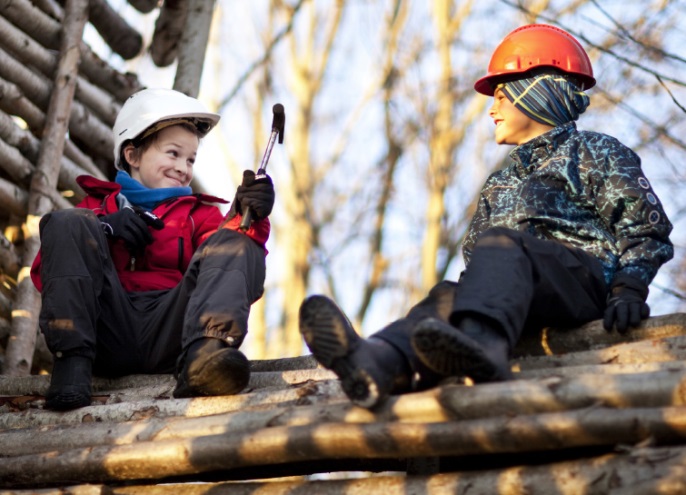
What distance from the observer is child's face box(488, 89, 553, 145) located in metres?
4.62

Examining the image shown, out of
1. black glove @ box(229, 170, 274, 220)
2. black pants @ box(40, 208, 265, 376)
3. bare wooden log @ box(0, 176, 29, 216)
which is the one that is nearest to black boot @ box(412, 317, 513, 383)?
black pants @ box(40, 208, 265, 376)

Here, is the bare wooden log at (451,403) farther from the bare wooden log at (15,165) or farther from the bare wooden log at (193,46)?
the bare wooden log at (193,46)

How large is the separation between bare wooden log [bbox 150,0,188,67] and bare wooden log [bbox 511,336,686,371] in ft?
15.3

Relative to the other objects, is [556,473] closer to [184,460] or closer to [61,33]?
[184,460]

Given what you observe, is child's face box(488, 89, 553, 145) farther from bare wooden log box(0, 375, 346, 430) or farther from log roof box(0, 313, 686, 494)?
bare wooden log box(0, 375, 346, 430)

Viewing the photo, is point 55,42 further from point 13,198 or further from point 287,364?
point 287,364

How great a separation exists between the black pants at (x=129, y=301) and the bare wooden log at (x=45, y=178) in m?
1.34

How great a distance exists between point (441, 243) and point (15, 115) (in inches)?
322

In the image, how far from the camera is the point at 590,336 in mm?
3910

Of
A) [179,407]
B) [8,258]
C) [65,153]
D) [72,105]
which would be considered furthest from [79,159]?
[179,407]

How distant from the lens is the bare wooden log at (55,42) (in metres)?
6.47

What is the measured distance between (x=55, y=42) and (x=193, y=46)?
923 mm

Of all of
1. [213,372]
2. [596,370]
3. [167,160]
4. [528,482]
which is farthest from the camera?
[167,160]

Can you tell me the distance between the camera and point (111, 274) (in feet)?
14.7
